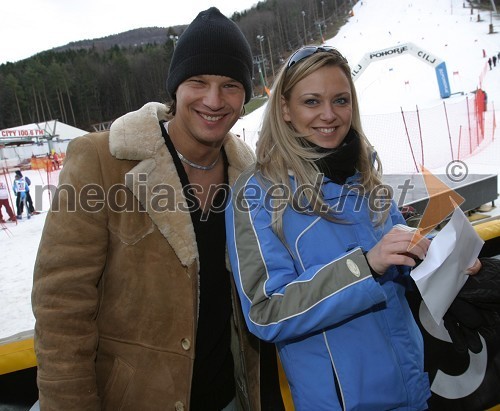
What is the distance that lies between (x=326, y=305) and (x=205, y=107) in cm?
90

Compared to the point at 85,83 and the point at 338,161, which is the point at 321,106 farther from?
the point at 85,83

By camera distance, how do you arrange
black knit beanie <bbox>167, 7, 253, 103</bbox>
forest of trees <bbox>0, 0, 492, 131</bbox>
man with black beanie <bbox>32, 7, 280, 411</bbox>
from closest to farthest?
man with black beanie <bbox>32, 7, 280, 411</bbox> < black knit beanie <bbox>167, 7, 253, 103</bbox> < forest of trees <bbox>0, 0, 492, 131</bbox>

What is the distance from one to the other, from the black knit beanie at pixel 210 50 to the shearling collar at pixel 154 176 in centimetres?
26

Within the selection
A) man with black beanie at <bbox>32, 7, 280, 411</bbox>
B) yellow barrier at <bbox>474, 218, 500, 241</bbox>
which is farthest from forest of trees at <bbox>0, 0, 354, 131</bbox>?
man with black beanie at <bbox>32, 7, 280, 411</bbox>

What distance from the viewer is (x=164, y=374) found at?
1.48 metres

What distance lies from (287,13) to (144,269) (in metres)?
101

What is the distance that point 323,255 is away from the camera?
4.45ft

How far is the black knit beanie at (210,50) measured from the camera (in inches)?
61.8

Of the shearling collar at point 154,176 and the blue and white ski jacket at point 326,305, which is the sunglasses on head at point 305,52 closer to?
the blue and white ski jacket at point 326,305

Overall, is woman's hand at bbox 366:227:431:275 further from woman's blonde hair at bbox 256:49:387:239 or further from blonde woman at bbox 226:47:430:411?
woman's blonde hair at bbox 256:49:387:239

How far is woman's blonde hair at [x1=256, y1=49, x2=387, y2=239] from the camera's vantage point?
1403 mm

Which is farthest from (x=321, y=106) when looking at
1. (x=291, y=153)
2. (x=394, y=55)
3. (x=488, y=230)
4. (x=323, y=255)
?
(x=394, y=55)

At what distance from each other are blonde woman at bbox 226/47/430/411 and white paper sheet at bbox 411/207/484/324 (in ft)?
0.16

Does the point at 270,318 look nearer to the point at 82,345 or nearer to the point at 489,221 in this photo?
the point at 82,345
